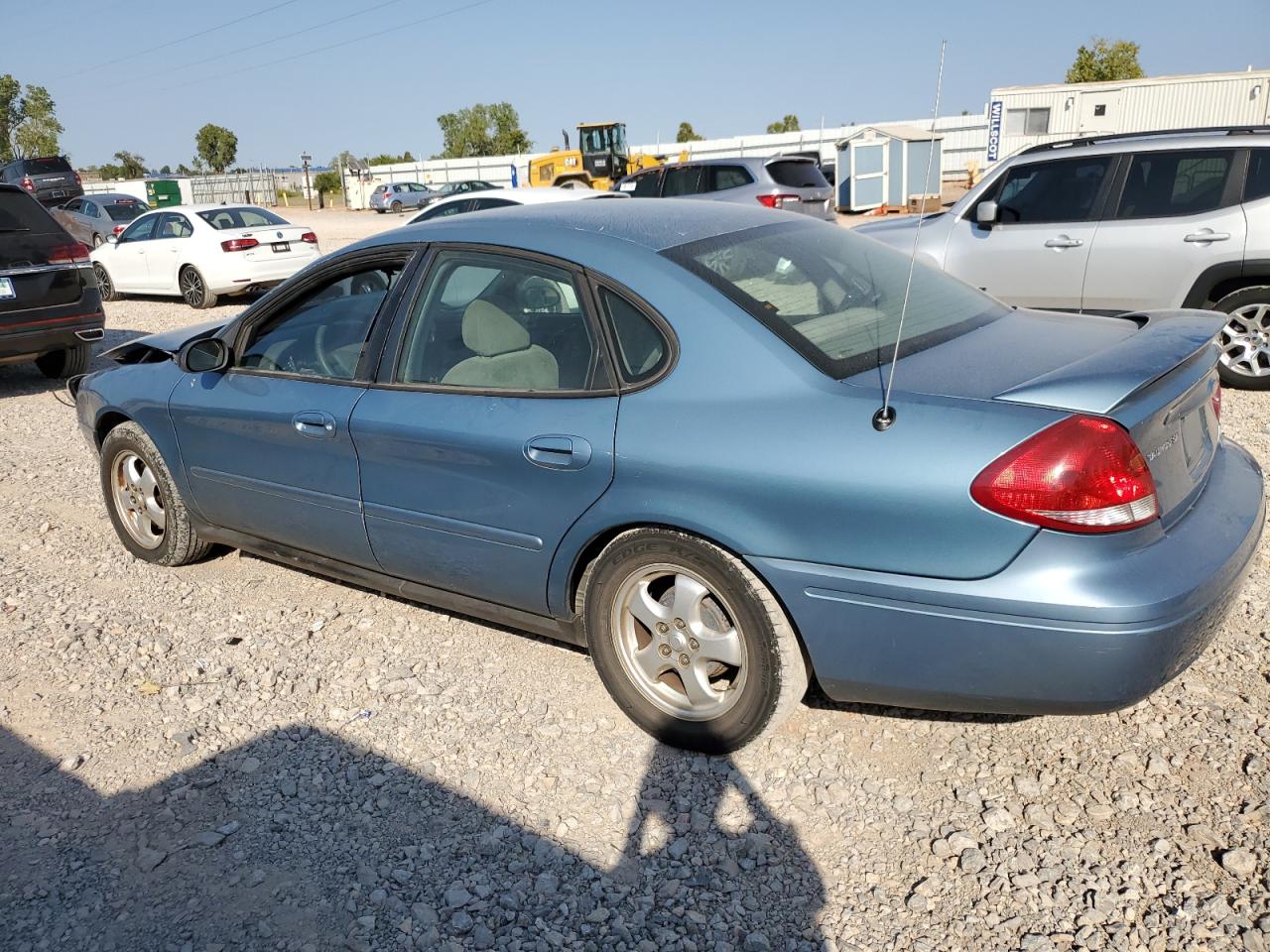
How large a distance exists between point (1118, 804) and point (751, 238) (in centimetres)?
205

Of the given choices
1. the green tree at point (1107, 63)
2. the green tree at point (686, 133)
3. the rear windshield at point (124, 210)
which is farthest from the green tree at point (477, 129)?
the rear windshield at point (124, 210)

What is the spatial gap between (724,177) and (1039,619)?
15.1m

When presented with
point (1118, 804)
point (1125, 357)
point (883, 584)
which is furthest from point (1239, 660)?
point (883, 584)

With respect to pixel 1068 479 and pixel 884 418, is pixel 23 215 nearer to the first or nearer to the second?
pixel 884 418

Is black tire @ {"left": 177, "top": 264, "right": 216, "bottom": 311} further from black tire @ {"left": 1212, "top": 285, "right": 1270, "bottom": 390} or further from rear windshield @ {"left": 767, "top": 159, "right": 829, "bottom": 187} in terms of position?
black tire @ {"left": 1212, "top": 285, "right": 1270, "bottom": 390}

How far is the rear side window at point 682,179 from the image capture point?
669 inches

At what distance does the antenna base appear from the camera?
2678 millimetres

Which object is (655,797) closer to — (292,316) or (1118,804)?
(1118,804)

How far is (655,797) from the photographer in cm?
307

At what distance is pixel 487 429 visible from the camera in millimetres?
3379

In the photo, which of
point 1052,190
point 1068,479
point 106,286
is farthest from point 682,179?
point 1068,479

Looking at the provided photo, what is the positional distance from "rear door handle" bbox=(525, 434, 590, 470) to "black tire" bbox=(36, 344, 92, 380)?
26.9ft

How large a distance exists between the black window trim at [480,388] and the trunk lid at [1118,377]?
2.64ft

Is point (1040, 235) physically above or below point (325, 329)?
below
